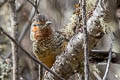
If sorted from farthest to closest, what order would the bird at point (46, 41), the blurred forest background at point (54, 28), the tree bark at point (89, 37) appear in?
the blurred forest background at point (54, 28) < the bird at point (46, 41) < the tree bark at point (89, 37)

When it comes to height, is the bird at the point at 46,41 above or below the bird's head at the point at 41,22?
→ below

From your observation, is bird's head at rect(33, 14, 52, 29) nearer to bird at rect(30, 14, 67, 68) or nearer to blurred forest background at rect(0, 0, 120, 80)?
bird at rect(30, 14, 67, 68)

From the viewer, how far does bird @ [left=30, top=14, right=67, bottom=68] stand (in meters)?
1.94

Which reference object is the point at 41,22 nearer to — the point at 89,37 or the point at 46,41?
the point at 46,41

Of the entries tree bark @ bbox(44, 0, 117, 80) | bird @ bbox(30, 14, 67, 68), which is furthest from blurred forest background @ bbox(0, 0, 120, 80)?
bird @ bbox(30, 14, 67, 68)

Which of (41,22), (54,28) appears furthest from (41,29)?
(54,28)

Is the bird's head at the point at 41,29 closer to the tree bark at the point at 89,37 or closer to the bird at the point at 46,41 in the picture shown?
the bird at the point at 46,41

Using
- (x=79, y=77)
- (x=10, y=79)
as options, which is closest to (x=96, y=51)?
(x=79, y=77)

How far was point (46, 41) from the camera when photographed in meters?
1.94

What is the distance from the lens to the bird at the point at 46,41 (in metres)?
1.94

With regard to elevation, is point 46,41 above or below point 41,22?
below

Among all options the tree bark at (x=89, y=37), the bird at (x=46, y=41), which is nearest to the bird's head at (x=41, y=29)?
the bird at (x=46, y=41)

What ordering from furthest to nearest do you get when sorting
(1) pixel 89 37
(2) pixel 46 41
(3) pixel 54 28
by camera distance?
(3) pixel 54 28 < (2) pixel 46 41 < (1) pixel 89 37

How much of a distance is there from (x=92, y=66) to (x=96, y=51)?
14 centimetres
